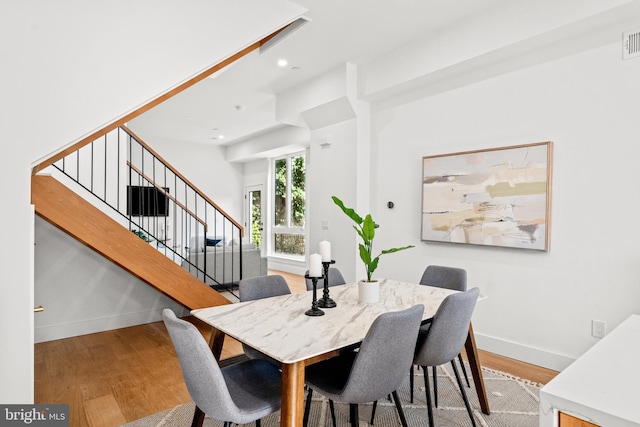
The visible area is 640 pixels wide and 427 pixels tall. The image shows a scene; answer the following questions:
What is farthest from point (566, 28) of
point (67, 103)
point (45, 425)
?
point (45, 425)

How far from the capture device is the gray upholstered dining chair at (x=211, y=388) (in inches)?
54.6

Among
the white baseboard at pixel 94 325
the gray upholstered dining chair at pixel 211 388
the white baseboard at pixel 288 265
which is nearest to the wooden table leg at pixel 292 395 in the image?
the gray upholstered dining chair at pixel 211 388

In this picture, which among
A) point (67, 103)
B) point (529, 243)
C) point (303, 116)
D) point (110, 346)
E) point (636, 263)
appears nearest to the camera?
point (67, 103)

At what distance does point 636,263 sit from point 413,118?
2.24 metres

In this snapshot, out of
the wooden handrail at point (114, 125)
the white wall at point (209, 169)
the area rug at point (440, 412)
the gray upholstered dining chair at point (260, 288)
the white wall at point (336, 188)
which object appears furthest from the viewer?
the white wall at point (209, 169)

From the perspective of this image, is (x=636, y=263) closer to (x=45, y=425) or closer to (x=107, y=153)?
(x=45, y=425)

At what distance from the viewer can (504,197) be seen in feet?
10.4

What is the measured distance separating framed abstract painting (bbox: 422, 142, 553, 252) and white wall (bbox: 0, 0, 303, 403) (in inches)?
96.2

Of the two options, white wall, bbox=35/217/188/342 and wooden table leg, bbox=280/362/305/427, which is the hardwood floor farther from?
wooden table leg, bbox=280/362/305/427

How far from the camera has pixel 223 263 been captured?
5.62 metres

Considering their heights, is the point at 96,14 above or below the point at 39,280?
above

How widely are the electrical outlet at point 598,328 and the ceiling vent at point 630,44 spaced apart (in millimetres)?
1868

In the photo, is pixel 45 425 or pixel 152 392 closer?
pixel 45 425

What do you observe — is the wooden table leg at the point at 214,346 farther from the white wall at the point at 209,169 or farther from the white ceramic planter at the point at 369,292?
the white wall at the point at 209,169
